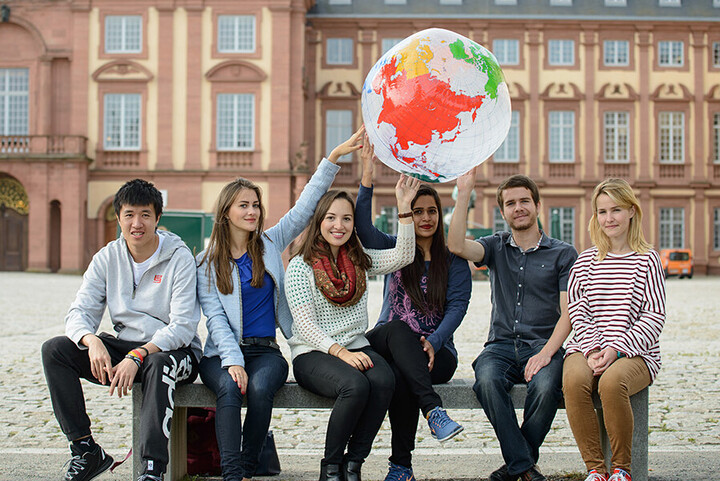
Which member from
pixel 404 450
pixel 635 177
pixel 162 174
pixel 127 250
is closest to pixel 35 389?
pixel 127 250

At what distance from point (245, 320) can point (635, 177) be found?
118 feet

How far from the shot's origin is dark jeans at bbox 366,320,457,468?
4.34 meters

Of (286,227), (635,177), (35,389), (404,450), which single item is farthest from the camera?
(635,177)

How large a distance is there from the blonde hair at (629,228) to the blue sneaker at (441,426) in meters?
1.21

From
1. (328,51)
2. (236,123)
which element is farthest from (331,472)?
(328,51)

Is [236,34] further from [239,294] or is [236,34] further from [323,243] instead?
[239,294]

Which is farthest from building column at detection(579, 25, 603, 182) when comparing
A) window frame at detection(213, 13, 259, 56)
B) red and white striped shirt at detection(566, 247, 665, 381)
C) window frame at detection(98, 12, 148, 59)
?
red and white striped shirt at detection(566, 247, 665, 381)

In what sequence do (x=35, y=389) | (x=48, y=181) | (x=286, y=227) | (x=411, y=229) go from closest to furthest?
1. (x=411, y=229)
2. (x=286, y=227)
3. (x=35, y=389)
4. (x=48, y=181)

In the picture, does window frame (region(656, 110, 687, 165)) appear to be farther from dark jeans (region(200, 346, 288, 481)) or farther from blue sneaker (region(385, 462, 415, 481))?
dark jeans (region(200, 346, 288, 481))

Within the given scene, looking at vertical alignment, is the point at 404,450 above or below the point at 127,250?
below

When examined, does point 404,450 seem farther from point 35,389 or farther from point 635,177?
point 635,177

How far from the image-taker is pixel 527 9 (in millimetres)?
38094

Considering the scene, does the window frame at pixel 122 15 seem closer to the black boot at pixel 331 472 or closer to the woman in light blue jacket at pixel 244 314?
the woman in light blue jacket at pixel 244 314

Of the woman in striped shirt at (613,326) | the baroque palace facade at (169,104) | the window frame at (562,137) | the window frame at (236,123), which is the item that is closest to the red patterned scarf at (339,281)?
the woman in striped shirt at (613,326)
